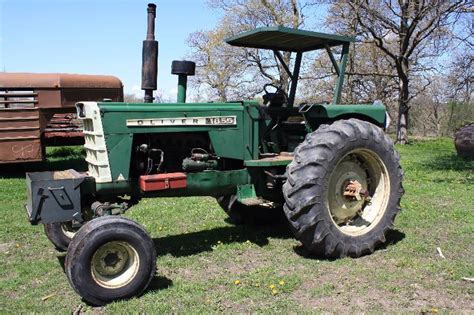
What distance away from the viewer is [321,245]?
4.95 meters

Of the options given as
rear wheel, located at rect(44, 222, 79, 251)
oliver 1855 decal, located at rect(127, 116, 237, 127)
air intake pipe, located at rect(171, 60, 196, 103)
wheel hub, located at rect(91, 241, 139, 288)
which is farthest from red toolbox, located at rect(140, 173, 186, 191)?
rear wheel, located at rect(44, 222, 79, 251)

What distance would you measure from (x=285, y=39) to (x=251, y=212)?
2163mm

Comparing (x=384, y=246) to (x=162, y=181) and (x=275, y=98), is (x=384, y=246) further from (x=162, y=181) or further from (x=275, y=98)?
(x=162, y=181)

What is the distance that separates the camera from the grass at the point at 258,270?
405 cm

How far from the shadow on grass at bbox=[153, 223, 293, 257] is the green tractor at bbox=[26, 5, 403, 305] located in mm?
459

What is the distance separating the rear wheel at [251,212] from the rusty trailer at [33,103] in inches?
237

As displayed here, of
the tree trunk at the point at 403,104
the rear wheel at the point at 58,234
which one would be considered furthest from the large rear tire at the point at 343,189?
the tree trunk at the point at 403,104

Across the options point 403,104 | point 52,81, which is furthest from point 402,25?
point 52,81

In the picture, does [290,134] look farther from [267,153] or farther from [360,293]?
[360,293]

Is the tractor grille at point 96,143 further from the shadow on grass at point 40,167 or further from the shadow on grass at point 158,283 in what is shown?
the shadow on grass at point 40,167

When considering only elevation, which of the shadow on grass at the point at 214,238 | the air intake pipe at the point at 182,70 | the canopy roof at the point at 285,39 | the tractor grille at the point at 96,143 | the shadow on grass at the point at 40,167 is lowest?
the shadow on grass at the point at 40,167

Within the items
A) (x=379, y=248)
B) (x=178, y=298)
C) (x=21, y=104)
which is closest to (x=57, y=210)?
(x=178, y=298)

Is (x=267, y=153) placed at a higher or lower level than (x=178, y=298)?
higher

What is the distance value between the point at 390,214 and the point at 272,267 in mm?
1522
